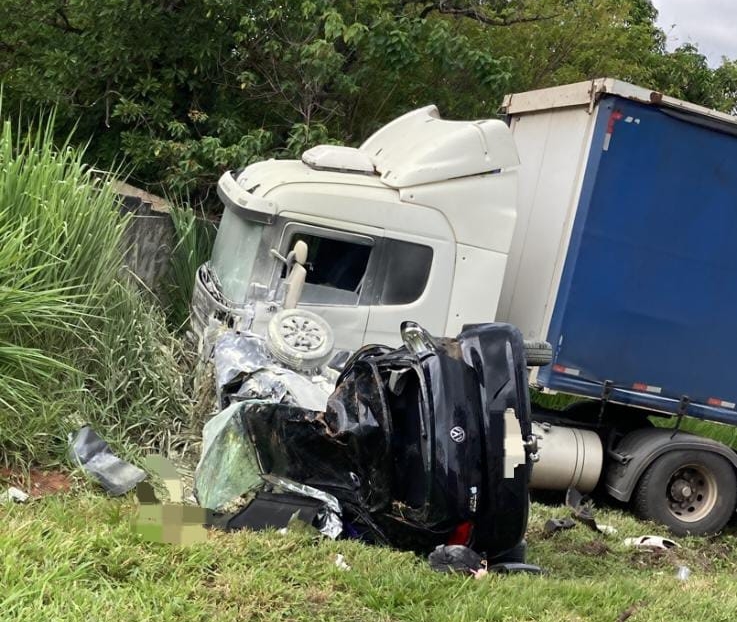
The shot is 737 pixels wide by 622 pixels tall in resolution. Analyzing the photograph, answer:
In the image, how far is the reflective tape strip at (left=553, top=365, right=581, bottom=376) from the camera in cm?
712

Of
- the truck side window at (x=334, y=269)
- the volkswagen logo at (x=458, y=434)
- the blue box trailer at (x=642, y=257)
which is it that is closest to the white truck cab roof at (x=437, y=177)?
the truck side window at (x=334, y=269)

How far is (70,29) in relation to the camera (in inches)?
415

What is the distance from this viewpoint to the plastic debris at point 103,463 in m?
4.73

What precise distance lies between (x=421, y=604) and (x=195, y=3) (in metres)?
8.03

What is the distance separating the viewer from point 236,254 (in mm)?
6844

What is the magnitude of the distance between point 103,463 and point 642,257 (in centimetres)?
446

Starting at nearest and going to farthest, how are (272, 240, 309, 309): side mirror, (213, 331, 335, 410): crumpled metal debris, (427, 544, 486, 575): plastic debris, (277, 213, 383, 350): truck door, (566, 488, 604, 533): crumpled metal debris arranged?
(427, 544, 486, 575): plastic debris, (213, 331, 335, 410): crumpled metal debris, (272, 240, 309, 309): side mirror, (566, 488, 604, 533): crumpled metal debris, (277, 213, 383, 350): truck door

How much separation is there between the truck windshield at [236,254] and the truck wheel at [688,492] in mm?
3564

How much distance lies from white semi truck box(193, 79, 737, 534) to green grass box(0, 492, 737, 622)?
8.85 feet

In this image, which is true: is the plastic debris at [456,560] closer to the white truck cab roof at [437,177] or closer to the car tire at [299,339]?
the car tire at [299,339]

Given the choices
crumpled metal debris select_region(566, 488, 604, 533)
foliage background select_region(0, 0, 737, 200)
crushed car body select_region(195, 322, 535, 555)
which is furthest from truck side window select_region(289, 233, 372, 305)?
foliage background select_region(0, 0, 737, 200)

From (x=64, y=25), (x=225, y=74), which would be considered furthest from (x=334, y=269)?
(x=64, y=25)

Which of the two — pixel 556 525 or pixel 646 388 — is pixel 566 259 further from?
pixel 556 525

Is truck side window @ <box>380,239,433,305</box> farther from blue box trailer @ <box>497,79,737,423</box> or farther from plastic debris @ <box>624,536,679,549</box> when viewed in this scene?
plastic debris @ <box>624,536,679,549</box>
